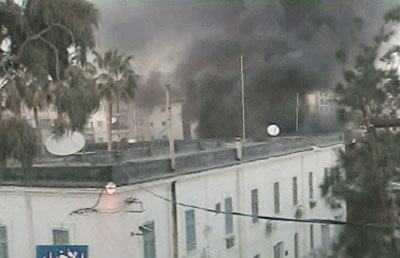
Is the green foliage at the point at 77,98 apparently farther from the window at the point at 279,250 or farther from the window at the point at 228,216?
the window at the point at 279,250

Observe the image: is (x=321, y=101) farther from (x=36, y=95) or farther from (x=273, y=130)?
(x=36, y=95)

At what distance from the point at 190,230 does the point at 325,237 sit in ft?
1.78

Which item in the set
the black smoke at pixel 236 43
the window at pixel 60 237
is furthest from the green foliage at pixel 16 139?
the black smoke at pixel 236 43

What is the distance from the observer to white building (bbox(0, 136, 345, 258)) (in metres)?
1.56

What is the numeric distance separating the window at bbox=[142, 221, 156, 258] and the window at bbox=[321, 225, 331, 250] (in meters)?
0.67

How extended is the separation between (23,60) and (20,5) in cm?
19

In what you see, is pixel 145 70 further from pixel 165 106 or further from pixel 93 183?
pixel 93 183

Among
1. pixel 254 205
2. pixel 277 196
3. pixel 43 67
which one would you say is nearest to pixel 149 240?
pixel 254 205

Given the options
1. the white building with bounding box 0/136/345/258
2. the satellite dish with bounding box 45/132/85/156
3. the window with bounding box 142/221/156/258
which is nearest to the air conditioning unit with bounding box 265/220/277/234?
the white building with bounding box 0/136/345/258

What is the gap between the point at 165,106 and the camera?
1584 mm

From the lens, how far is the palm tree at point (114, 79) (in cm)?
155

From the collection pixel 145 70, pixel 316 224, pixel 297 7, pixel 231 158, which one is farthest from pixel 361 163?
pixel 145 70

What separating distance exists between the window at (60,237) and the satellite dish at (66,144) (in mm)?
305

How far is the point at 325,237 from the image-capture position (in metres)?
1.65
